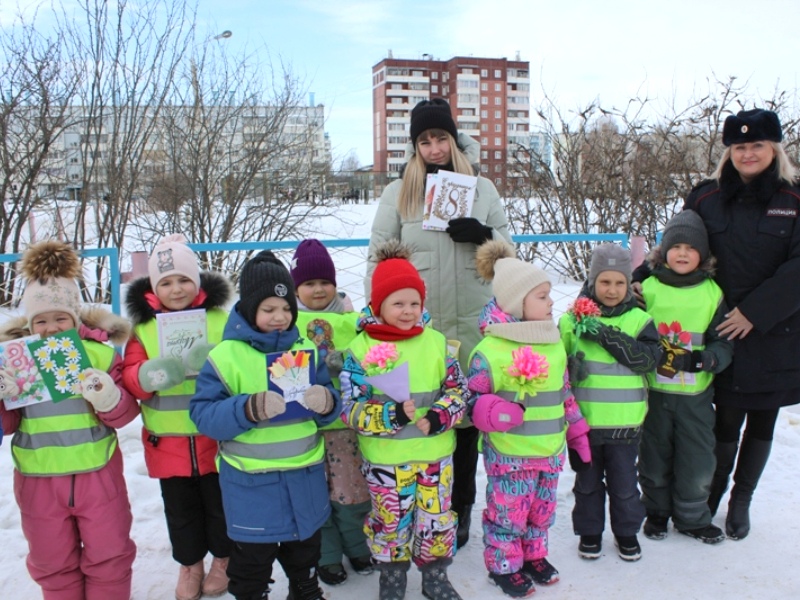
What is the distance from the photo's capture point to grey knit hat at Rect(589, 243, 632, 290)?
8.83ft

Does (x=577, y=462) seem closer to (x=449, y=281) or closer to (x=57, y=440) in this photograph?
(x=449, y=281)

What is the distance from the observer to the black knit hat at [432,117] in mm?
2793

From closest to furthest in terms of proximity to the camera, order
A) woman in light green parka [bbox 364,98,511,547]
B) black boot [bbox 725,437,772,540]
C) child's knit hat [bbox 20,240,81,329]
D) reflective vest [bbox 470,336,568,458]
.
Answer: child's knit hat [bbox 20,240,81,329]
reflective vest [bbox 470,336,568,458]
woman in light green parka [bbox 364,98,511,547]
black boot [bbox 725,437,772,540]

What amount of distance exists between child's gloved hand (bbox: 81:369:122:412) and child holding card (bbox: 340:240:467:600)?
33.7 inches

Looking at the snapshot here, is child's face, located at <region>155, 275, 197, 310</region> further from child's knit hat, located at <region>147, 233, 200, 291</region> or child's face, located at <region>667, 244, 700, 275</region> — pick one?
child's face, located at <region>667, 244, 700, 275</region>

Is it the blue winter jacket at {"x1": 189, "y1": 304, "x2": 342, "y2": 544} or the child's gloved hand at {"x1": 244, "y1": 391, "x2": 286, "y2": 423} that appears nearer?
the child's gloved hand at {"x1": 244, "y1": 391, "x2": 286, "y2": 423}

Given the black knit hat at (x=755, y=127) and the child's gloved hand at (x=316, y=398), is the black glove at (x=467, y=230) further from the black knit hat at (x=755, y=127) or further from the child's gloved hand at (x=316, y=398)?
the black knit hat at (x=755, y=127)

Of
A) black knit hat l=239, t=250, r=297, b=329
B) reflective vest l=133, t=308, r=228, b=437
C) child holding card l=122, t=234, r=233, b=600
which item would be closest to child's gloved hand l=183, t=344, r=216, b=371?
child holding card l=122, t=234, r=233, b=600

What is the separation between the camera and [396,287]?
7.70 ft

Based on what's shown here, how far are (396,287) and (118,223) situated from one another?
6.49 m

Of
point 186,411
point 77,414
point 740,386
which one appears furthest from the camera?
point 740,386

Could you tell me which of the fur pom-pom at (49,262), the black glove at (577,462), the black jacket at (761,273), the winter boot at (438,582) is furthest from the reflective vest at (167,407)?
the black jacket at (761,273)

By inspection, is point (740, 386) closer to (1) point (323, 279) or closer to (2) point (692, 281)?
(2) point (692, 281)

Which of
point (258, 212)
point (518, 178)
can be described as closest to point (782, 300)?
point (258, 212)
